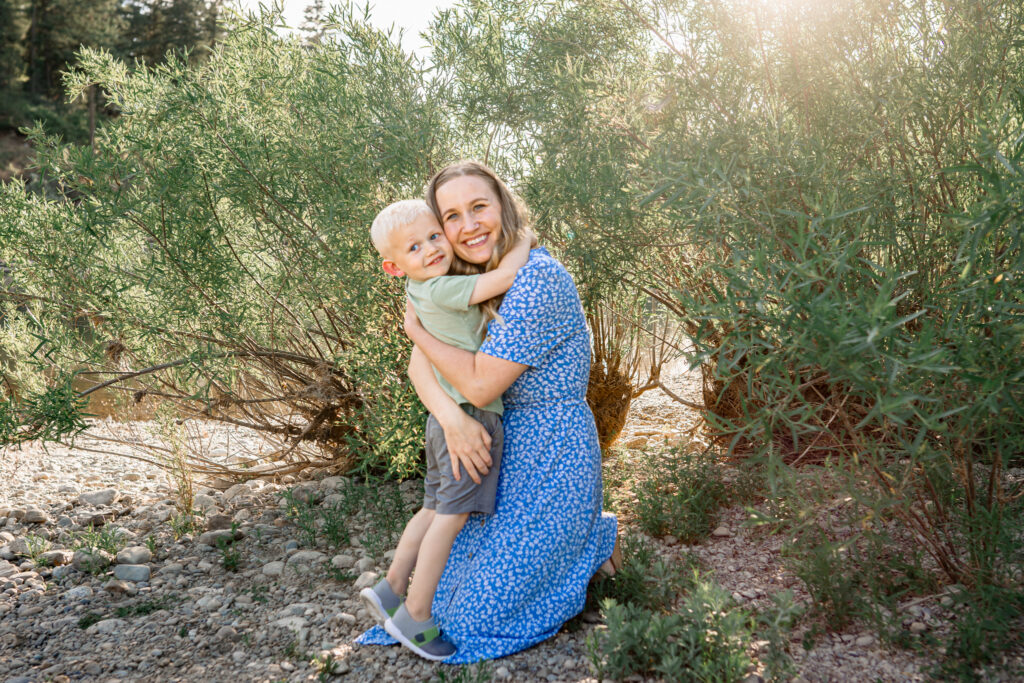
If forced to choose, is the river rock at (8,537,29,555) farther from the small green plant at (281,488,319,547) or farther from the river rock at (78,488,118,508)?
the small green plant at (281,488,319,547)

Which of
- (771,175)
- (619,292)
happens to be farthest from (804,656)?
(619,292)

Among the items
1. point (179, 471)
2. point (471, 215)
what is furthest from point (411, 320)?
point (179, 471)

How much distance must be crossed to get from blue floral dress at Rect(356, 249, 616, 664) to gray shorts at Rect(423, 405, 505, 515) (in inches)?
2.7

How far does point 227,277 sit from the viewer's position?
3674 mm

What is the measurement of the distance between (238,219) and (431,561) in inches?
82.9

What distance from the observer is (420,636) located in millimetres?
2514

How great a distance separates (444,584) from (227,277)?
185 centimetres

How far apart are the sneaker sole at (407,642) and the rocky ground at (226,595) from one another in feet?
0.15

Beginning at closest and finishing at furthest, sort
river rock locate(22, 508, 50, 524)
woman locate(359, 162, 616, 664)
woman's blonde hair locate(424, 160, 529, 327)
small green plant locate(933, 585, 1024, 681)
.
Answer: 1. small green plant locate(933, 585, 1024, 681)
2. woman locate(359, 162, 616, 664)
3. woman's blonde hair locate(424, 160, 529, 327)
4. river rock locate(22, 508, 50, 524)

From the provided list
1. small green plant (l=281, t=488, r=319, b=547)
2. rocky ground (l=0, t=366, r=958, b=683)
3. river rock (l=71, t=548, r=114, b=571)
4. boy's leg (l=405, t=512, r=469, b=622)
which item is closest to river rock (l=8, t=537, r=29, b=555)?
rocky ground (l=0, t=366, r=958, b=683)

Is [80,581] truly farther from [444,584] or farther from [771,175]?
[771,175]

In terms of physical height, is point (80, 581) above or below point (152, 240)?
below

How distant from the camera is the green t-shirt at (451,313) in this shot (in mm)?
2492

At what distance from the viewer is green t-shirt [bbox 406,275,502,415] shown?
2.49 m
